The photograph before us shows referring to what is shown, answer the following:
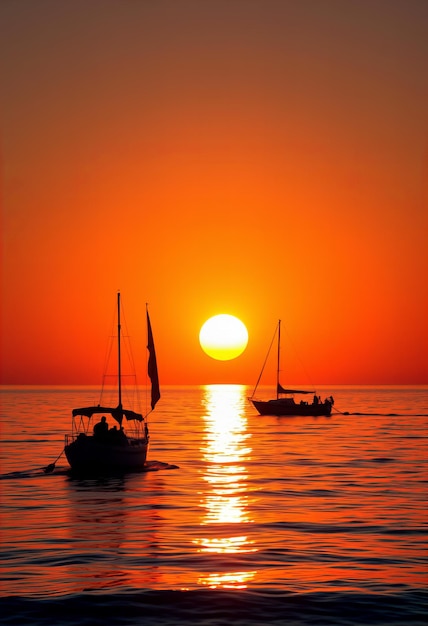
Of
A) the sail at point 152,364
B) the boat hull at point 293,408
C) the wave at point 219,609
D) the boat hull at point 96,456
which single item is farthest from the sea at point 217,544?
the boat hull at point 293,408

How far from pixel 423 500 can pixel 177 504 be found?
42.2ft

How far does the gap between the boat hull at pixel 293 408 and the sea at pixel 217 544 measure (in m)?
87.0

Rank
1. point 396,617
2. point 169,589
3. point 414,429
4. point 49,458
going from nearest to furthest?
1. point 396,617
2. point 169,589
3. point 49,458
4. point 414,429

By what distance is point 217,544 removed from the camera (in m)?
32.8

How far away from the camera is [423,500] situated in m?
46.0

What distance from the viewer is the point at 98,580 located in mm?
26703

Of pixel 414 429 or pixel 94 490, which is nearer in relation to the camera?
pixel 94 490

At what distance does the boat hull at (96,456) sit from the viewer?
57.0 m

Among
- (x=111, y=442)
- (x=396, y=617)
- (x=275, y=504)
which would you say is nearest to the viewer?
(x=396, y=617)

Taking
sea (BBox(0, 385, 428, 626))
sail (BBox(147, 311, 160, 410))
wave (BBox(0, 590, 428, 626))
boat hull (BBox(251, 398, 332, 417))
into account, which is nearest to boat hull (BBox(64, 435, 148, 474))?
sea (BBox(0, 385, 428, 626))

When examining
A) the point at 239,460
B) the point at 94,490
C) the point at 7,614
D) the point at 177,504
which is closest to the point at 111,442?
the point at 94,490

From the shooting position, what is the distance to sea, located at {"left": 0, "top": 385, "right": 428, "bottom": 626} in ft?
77.3

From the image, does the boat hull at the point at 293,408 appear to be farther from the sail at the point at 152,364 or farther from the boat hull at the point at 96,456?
the boat hull at the point at 96,456

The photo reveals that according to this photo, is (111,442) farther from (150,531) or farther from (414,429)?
(414,429)
